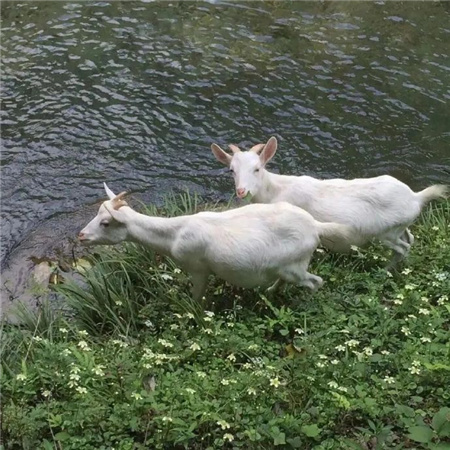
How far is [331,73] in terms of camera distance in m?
10.2

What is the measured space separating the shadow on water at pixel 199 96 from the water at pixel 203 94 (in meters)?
0.02

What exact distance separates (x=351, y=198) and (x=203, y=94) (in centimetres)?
454

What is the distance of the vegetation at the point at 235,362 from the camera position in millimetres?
3852

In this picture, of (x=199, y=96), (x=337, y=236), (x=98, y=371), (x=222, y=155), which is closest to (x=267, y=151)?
(x=222, y=155)

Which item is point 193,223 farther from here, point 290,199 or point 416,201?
point 416,201

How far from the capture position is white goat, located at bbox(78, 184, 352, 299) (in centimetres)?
523

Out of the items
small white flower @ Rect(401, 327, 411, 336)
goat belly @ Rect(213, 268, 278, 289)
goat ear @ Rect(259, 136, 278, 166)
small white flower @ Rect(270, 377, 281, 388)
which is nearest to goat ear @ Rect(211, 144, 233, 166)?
goat ear @ Rect(259, 136, 278, 166)

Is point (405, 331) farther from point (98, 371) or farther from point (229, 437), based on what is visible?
point (98, 371)

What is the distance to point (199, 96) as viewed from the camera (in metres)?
9.71

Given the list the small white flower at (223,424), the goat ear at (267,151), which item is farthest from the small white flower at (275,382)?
the goat ear at (267,151)

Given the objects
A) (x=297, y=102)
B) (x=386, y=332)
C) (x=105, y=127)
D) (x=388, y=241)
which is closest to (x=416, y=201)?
(x=388, y=241)

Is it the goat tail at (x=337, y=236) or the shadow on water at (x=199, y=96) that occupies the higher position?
the goat tail at (x=337, y=236)

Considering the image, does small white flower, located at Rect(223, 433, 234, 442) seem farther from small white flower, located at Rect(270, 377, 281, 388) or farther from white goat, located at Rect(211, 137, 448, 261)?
white goat, located at Rect(211, 137, 448, 261)

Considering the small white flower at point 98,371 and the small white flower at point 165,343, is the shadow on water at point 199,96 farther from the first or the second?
the small white flower at point 98,371
